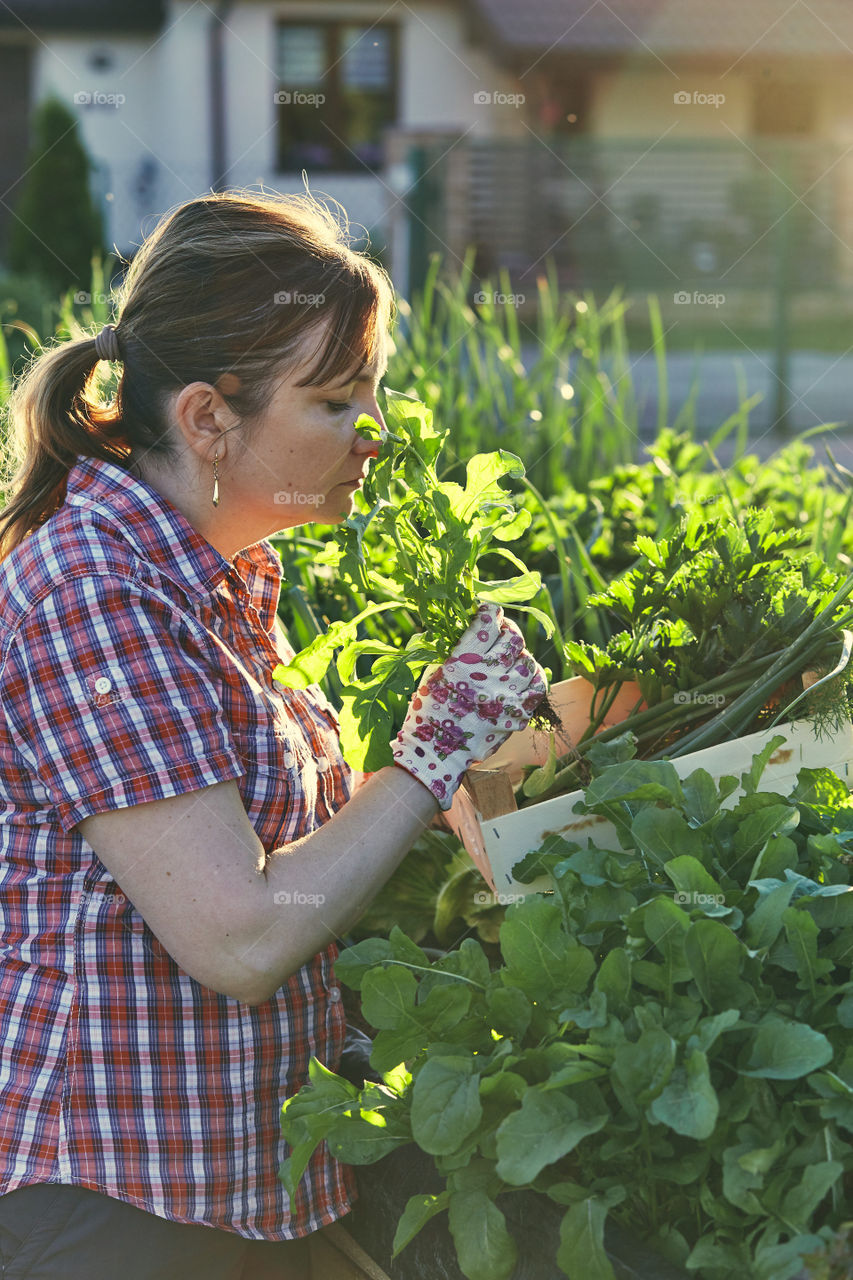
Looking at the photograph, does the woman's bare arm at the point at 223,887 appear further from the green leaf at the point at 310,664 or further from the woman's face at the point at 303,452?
the woman's face at the point at 303,452

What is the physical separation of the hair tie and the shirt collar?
0.15 m

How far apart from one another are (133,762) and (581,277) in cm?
1055

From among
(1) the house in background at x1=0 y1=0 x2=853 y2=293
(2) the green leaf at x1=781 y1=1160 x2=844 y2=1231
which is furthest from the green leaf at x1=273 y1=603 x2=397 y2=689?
(1) the house in background at x1=0 y1=0 x2=853 y2=293

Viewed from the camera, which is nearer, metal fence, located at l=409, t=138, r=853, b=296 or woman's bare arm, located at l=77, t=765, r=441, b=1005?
woman's bare arm, located at l=77, t=765, r=441, b=1005

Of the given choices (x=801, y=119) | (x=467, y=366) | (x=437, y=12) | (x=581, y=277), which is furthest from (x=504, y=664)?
(x=801, y=119)

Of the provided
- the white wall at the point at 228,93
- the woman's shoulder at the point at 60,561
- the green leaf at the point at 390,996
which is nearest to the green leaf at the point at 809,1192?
the green leaf at the point at 390,996

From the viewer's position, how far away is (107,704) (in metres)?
1.23

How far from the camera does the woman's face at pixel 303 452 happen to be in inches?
57.2

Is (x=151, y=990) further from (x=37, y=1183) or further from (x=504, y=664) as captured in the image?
(x=504, y=664)

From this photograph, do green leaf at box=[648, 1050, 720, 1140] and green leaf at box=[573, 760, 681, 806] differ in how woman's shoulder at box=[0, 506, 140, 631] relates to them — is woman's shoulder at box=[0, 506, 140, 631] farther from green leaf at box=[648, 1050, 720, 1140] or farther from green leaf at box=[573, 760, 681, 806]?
green leaf at box=[648, 1050, 720, 1140]

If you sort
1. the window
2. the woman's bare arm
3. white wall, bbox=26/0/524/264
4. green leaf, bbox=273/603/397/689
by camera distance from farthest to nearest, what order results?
1. the window
2. white wall, bbox=26/0/524/264
3. green leaf, bbox=273/603/397/689
4. the woman's bare arm

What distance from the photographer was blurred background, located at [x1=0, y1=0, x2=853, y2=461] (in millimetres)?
11180

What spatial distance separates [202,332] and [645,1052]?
943 mm

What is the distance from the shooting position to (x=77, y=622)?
1.25 metres
